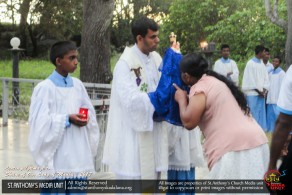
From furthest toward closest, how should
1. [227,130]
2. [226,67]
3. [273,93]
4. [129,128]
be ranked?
1. [226,67]
2. [273,93]
3. [129,128]
4. [227,130]

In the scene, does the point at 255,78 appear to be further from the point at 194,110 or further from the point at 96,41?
the point at 194,110

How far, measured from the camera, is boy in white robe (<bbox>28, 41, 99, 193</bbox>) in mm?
4668

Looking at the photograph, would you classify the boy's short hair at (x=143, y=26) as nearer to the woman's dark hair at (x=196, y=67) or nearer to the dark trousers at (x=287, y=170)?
the woman's dark hair at (x=196, y=67)

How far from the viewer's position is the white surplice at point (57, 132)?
4660 millimetres

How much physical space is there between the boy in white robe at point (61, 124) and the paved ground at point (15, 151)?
183cm

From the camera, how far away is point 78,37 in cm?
3108

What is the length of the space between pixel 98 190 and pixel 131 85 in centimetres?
157

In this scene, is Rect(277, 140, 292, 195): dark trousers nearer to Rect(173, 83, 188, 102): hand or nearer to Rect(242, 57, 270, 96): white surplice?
Rect(173, 83, 188, 102): hand

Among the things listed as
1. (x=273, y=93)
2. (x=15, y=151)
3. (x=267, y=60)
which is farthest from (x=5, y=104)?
(x=273, y=93)

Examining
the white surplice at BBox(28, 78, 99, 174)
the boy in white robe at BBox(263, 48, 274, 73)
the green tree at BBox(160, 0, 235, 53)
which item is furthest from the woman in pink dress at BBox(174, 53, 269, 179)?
the green tree at BBox(160, 0, 235, 53)

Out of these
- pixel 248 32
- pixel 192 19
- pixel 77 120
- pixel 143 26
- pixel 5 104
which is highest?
pixel 192 19

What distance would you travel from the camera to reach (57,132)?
4.67 meters

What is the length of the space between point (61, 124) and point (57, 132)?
77 millimetres

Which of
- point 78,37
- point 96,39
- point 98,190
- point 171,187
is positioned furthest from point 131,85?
point 78,37
